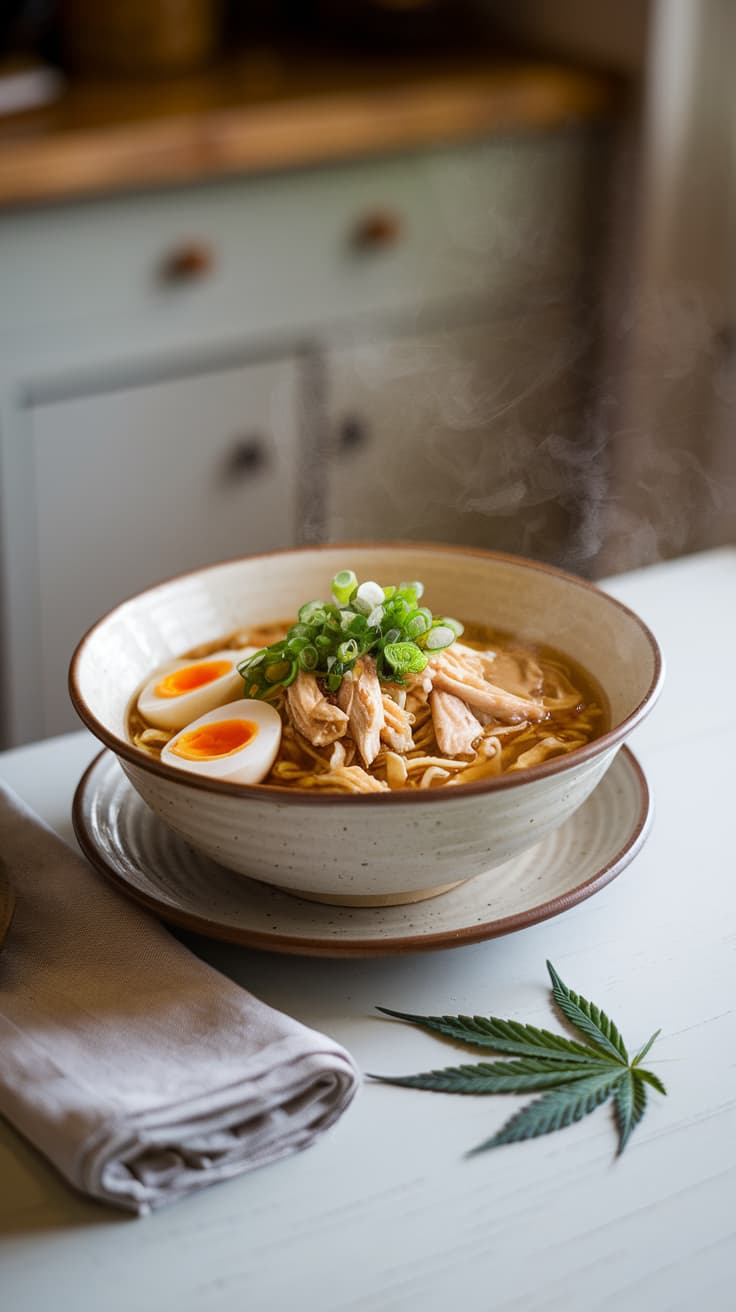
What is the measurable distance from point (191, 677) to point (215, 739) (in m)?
0.10

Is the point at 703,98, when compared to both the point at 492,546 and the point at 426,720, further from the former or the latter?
the point at 426,720

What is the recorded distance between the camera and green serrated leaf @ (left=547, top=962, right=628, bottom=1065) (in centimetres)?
100

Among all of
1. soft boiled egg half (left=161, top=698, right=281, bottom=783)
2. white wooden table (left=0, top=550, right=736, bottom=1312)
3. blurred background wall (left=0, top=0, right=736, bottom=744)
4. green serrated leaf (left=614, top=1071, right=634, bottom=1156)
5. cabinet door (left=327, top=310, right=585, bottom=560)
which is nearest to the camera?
white wooden table (left=0, top=550, right=736, bottom=1312)

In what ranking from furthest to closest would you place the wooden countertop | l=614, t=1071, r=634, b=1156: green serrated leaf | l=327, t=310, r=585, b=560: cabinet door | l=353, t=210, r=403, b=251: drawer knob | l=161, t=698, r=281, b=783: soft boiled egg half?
l=327, t=310, r=585, b=560: cabinet door < l=353, t=210, r=403, b=251: drawer knob < the wooden countertop < l=161, t=698, r=281, b=783: soft boiled egg half < l=614, t=1071, r=634, b=1156: green serrated leaf

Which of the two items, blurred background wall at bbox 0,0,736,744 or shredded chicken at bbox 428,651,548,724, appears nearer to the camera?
shredded chicken at bbox 428,651,548,724

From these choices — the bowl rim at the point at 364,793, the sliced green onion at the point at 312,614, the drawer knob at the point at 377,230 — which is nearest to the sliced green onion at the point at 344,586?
the sliced green onion at the point at 312,614

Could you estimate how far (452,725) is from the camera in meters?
1.21

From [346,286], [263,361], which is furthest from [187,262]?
[346,286]

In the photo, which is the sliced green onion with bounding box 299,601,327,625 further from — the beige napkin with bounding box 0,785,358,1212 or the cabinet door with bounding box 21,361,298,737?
the cabinet door with bounding box 21,361,298,737

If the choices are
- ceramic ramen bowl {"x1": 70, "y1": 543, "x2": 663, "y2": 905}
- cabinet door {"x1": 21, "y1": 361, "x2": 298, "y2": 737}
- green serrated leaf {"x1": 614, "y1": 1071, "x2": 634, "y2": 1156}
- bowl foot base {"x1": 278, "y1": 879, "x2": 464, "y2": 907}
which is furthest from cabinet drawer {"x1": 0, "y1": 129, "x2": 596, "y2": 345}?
green serrated leaf {"x1": 614, "y1": 1071, "x2": 634, "y2": 1156}

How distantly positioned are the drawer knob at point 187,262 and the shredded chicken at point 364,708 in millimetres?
1658

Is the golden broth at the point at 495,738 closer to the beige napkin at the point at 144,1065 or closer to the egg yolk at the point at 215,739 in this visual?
the egg yolk at the point at 215,739

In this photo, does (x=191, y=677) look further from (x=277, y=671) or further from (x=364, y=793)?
(x=364, y=793)

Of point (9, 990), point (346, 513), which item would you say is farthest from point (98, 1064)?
point (346, 513)
